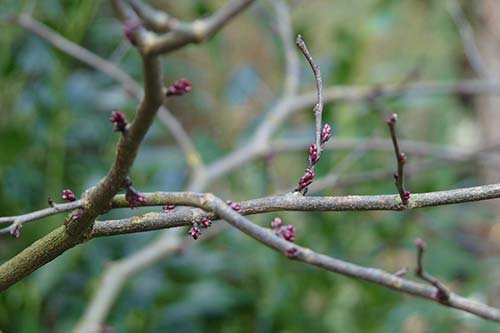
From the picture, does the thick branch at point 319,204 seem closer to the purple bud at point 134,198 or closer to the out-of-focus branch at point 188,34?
the purple bud at point 134,198

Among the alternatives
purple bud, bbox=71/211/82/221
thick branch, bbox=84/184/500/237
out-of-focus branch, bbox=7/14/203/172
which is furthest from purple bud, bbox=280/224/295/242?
out-of-focus branch, bbox=7/14/203/172

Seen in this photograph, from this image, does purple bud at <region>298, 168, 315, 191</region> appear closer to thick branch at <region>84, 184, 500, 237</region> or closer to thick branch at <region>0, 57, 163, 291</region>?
thick branch at <region>84, 184, 500, 237</region>

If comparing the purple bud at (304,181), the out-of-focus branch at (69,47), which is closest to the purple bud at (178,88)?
the purple bud at (304,181)

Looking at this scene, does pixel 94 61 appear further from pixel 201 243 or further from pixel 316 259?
pixel 316 259

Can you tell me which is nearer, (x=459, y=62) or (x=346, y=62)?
(x=346, y=62)

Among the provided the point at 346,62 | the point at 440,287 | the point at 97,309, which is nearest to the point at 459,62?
Result: the point at 346,62

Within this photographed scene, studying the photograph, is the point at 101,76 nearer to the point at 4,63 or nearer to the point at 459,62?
the point at 4,63

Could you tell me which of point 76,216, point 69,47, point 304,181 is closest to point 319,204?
point 304,181
